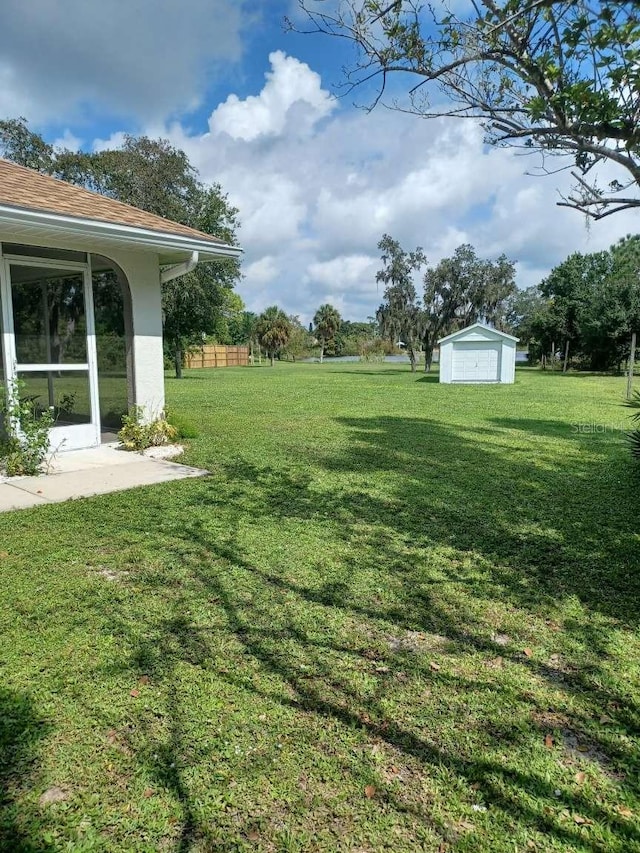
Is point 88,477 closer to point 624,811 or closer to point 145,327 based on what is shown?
point 145,327

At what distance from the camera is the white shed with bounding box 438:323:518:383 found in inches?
1005

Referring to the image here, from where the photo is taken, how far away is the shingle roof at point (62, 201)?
620 cm

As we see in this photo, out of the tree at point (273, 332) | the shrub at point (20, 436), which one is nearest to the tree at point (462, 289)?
the tree at point (273, 332)

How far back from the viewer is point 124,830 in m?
1.81

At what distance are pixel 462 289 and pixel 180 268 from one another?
101 feet

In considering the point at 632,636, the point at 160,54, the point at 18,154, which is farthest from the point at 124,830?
the point at 18,154

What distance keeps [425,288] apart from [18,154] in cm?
2450

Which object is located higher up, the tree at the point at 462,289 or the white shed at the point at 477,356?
the tree at the point at 462,289

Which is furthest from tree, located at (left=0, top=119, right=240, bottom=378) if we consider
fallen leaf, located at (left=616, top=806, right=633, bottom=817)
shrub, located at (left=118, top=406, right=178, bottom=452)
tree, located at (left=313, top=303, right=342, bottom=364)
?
tree, located at (left=313, top=303, right=342, bottom=364)

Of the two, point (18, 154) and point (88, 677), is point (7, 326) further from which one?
point (18, 154)

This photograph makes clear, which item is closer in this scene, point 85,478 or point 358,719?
point 358,719

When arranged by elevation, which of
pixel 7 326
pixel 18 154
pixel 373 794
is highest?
pixel 18 154

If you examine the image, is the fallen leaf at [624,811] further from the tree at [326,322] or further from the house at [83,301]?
the tree at [326,322]

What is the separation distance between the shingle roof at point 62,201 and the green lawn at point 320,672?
345 centimetres
